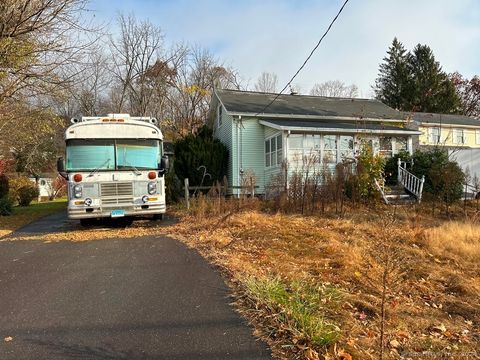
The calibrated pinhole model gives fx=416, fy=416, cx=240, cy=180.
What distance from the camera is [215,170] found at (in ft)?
76.2

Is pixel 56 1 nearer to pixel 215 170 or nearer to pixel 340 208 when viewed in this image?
pixel 340 208

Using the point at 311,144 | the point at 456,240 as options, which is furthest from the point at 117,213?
the point at 311,144

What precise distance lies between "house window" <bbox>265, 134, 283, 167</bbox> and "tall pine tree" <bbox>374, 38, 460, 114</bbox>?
33953mm

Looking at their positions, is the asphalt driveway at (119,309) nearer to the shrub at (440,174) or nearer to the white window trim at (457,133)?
the shrub at (440,174)

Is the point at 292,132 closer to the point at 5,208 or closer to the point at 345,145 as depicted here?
the point at 345,145

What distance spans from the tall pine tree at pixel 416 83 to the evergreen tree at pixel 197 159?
3537 cm

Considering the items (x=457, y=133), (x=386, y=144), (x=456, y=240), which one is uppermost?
(x=457, y=133)

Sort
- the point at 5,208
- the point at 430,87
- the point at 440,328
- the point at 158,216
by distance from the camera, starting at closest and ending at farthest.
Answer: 1. the point at 440,328
2. the point at 158,216
3. the point at 5,208
4. the point at 430,87

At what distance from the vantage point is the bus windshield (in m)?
11.9

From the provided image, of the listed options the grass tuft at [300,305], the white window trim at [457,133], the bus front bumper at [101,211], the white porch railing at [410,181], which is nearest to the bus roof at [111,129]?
the bus front bumper at [101,211]

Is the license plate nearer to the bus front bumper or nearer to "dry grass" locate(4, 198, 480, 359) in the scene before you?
the bus front bumper

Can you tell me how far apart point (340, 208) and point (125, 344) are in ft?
38.9

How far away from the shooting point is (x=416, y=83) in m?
53.0

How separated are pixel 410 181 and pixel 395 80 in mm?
40777
